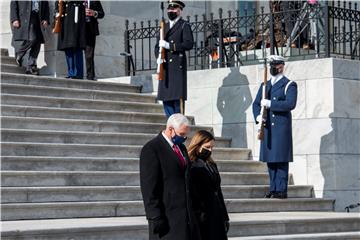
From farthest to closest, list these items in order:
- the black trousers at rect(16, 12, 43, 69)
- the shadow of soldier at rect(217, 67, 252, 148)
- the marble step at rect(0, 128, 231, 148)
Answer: the black trousers at rect(16, 12, 43, 69)
the shadow of soldier at rect(217, 67, 252, 148)
the marble step at rect(0, 128, 231, 148)

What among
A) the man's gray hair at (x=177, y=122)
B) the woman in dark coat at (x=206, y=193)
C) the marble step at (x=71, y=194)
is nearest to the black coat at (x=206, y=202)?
the woman in dark coat at (x=206, y=193)

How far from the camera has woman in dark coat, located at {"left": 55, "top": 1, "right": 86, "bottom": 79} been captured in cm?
1814

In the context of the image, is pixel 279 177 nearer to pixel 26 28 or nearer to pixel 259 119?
pixel 259 119

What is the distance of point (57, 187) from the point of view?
13336 mm

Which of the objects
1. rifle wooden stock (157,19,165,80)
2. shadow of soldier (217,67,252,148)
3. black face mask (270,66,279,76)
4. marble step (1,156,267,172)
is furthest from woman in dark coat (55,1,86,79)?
black face mask (270,66,279,76)

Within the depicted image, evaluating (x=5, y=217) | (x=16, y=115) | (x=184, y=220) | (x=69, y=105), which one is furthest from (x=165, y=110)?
(x=184, y=220)

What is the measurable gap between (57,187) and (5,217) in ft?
3.44

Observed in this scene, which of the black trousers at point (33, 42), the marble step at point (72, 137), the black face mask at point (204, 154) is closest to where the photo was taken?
the black face mask at point (204, 154)

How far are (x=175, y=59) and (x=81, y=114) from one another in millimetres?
1694

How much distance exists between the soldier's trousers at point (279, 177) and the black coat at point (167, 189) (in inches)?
241

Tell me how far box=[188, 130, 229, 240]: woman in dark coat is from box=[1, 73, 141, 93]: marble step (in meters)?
7.01

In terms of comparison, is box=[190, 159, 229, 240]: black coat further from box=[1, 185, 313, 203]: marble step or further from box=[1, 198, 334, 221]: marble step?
box=[1, 185, 313, 203]: marble step

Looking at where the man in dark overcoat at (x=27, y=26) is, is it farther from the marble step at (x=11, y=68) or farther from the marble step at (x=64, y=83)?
the marble step at (x=64, y=83)

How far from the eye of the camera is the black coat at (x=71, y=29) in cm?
1816
